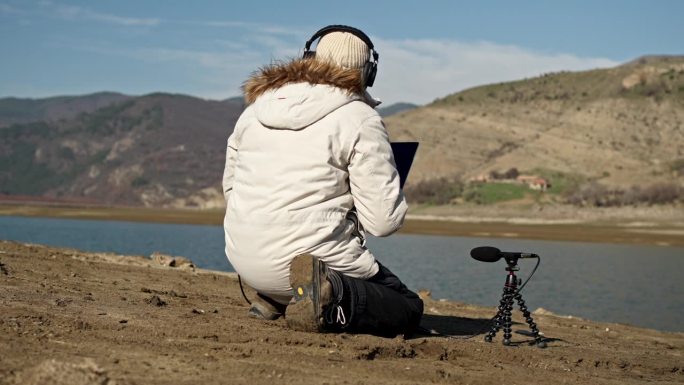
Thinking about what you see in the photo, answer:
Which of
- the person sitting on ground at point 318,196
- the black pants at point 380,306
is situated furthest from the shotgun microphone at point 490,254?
the person sitting on ground at point 318,196

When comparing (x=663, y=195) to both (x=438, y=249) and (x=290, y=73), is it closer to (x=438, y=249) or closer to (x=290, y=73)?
(x=438, y=249)

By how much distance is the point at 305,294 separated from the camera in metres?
5.24

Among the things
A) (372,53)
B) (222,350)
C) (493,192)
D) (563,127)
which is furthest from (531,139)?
(222,350)

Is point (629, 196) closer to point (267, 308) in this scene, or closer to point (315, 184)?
point (267, 308)

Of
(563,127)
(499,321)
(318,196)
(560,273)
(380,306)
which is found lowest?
(560,273)

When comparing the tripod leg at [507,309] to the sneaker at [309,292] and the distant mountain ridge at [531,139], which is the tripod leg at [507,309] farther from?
the distant mountain ridge at [531,139]

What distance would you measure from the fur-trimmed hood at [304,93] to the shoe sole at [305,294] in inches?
30.7

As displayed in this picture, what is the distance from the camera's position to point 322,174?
17.3 feet

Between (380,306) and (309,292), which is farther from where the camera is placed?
(380,306)

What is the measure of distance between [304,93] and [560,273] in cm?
1918

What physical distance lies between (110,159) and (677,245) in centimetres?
13147

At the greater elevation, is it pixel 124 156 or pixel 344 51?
pixel 344 51

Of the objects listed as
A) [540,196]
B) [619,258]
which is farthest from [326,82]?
[540,196]

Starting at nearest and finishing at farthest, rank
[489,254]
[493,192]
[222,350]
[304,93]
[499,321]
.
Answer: [222,350], [304,93], [489,254], [499,321], [493,192]
